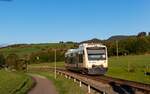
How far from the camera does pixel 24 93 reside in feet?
110

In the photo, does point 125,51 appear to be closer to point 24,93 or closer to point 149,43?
point 149,43

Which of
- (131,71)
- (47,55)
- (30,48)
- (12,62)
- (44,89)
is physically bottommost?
(44,89)

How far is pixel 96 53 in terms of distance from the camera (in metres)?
54.0

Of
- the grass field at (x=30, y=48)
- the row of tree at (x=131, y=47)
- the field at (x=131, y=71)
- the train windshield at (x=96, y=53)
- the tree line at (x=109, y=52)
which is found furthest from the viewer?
the grass field at (x=30, y=48)

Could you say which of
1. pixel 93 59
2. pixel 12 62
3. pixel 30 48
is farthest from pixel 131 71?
pixel 30 48

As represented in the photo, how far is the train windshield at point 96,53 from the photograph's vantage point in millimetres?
53494

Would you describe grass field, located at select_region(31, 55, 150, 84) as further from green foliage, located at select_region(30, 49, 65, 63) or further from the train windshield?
green foliage, located at select_region(30, 49, 65, 63)

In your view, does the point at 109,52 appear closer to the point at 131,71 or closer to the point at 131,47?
the point at 131,47

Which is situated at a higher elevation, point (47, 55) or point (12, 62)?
point (47, 55)

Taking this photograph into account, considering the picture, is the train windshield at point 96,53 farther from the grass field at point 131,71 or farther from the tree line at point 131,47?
the tree line at point 131,47

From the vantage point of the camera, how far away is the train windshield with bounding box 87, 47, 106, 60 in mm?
53494

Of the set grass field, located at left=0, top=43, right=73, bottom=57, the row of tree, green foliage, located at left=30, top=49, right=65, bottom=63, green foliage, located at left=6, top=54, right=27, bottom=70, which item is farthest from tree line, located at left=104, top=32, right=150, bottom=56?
green foliage, located at left=6, top=54, right=27, bottom=70

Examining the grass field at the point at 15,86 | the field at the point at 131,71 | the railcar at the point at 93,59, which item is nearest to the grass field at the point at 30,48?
the field at the point at 131,71

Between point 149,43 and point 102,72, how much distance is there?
80.8 metres
